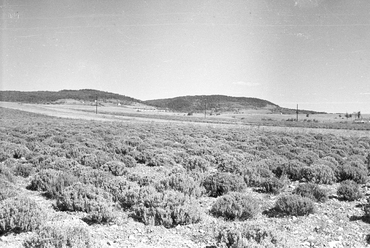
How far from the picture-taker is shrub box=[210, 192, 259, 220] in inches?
252

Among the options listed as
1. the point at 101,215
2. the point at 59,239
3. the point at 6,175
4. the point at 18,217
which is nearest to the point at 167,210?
the point at 101,215

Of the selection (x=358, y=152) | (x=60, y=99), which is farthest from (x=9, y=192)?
(x=60, y=99)

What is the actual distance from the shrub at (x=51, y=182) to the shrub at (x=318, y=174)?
770cm

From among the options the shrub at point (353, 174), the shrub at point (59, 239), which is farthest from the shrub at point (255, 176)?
the shrub at point (59, 239)

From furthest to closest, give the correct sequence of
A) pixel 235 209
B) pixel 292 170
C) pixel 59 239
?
1. pixel 292 170
2. pixel 235 209
3. pixel 59 239

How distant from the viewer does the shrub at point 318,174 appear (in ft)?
32.6

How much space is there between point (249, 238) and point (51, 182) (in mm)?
5694

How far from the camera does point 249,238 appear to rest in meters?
4.82

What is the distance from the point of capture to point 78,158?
11867 mm

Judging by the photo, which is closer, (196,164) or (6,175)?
(6,175)

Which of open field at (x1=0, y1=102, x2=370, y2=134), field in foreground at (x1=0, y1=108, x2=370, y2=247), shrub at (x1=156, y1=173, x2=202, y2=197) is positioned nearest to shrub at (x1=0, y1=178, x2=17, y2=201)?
field in foreground at (x1=0, y1=108, x2=370, y2=247)

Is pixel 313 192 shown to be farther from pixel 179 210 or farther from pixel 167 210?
pixel 167 210

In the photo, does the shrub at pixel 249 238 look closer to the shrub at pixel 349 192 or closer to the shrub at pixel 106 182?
the shrub at pixel 106 182

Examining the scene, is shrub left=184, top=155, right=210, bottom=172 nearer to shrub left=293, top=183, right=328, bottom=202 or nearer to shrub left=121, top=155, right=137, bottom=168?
shrub left=121, top=155, right=137, bottom=168
